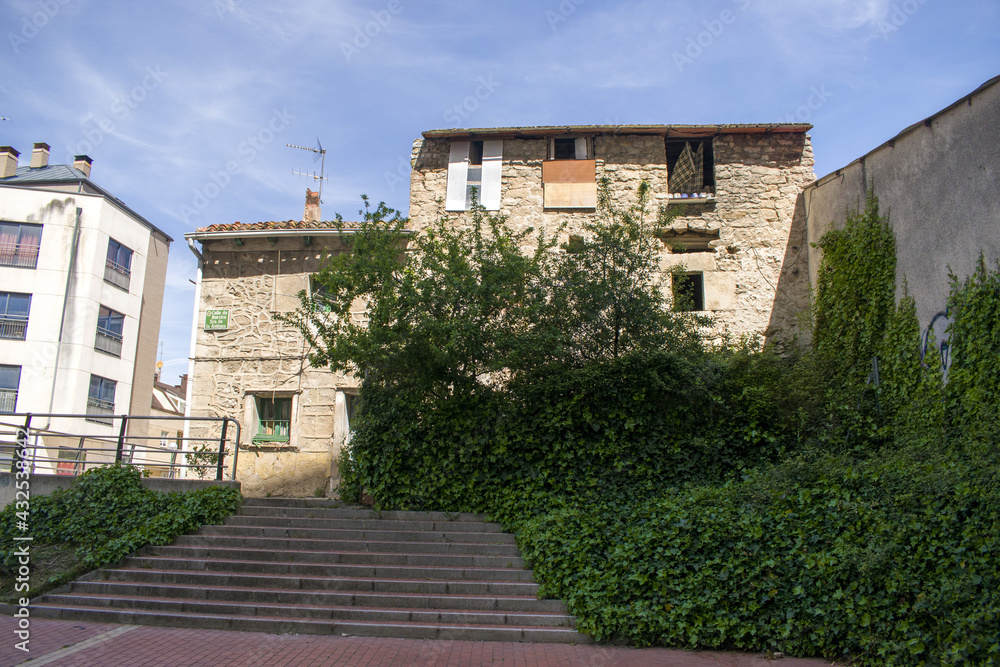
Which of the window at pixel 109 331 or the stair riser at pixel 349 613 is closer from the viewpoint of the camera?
the stair riser at pixel 349 613

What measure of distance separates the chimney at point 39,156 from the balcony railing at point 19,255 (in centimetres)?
579

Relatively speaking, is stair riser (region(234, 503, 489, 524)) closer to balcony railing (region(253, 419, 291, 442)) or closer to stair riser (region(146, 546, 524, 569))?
stair riser (region(146, 546, 524, 569))

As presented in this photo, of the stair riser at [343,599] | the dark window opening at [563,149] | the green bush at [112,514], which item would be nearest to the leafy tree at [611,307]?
the stair riser at [343,599]

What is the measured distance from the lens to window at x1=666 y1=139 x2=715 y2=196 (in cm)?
1404

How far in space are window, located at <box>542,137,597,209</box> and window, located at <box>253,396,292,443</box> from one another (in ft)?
23.7

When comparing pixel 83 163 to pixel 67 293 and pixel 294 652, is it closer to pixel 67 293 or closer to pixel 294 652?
pixel 67 293

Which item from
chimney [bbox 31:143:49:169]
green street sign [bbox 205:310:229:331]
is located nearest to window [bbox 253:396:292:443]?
green street sign [bbox 205:310:229:331]

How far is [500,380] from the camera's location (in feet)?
32.9

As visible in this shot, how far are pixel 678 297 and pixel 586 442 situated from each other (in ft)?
9.77

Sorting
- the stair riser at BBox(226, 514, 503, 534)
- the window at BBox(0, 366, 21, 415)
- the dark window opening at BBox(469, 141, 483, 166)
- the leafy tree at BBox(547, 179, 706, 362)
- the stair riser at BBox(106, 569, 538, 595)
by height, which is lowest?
the stair riser at BBox(106, 569, 538, 595)

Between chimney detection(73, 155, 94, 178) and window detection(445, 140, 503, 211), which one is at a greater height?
chimney detection(73, 155, 94, 178)

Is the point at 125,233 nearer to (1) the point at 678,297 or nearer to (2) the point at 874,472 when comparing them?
(1) the point at 678,297

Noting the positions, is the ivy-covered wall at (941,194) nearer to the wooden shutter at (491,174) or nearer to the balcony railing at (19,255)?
the wooden shutter at (491,174)

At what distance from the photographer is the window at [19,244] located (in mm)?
23844
